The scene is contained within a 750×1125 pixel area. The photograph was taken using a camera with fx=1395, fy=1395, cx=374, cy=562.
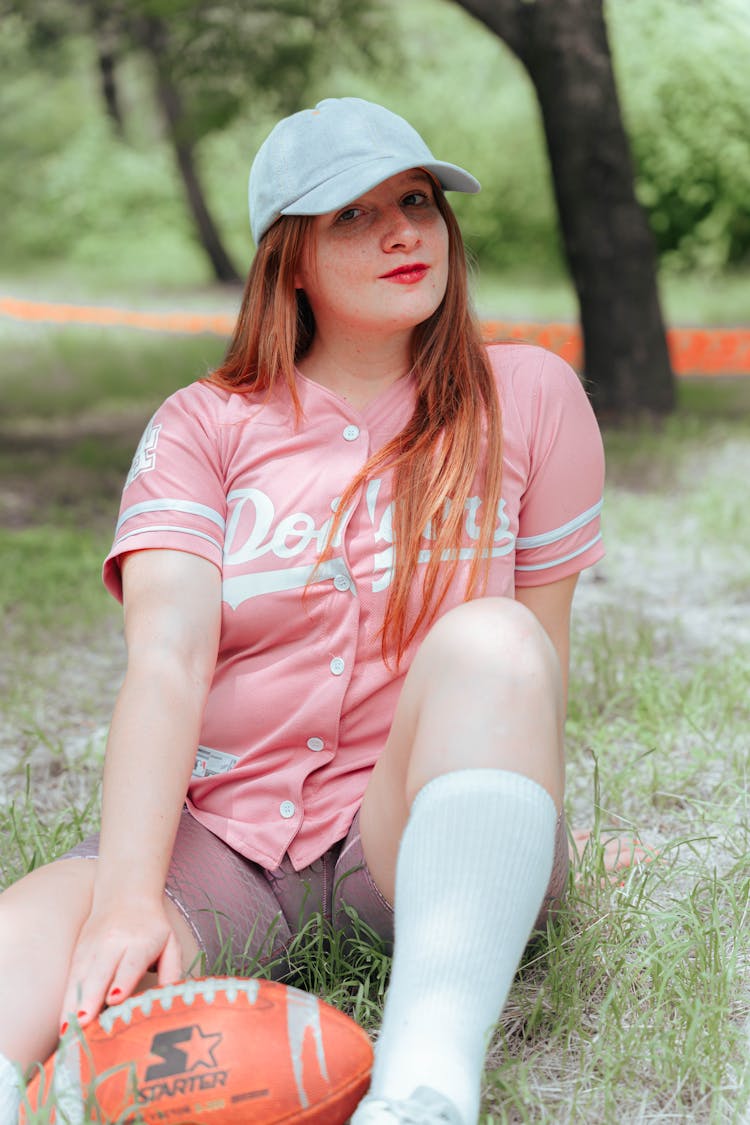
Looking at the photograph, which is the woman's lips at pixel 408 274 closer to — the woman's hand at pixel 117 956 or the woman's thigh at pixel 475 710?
the woman's thigh at pixel 475 710

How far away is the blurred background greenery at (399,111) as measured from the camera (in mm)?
8031

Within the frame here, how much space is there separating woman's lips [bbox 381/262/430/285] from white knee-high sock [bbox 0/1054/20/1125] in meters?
1.16

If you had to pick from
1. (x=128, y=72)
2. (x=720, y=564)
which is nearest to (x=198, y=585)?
(x=720, y=564)

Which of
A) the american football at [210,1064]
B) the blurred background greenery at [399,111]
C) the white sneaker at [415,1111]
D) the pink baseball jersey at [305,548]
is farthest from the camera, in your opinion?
the blurred background greenery at [399,111]

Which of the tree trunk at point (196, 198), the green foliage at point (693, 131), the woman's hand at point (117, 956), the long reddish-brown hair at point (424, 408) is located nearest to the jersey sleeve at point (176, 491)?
the long reddish-brown hair at point (424, 408)

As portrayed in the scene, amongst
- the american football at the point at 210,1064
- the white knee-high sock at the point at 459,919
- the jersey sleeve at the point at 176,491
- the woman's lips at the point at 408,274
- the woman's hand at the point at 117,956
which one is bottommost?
the american football at the point at 210,1064

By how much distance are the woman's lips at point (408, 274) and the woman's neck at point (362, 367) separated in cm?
11

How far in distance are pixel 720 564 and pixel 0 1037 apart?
3419 millimetres

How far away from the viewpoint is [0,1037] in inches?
61.9

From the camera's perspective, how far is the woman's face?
2031 mm

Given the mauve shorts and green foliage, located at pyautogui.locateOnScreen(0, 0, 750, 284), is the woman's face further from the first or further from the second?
green foliage, located at pyautogui.locateOnScreen(0, 0, 750, 284)

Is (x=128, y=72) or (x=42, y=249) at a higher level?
(x=128, y=72)

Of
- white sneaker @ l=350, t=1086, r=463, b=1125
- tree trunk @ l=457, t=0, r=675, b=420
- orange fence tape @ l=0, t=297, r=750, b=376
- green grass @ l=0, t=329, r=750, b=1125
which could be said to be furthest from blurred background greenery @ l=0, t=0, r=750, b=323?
white sneaker @ l=350, t=1086, r=463, b=1125

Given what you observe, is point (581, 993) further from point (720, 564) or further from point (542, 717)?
point (720, 564)
